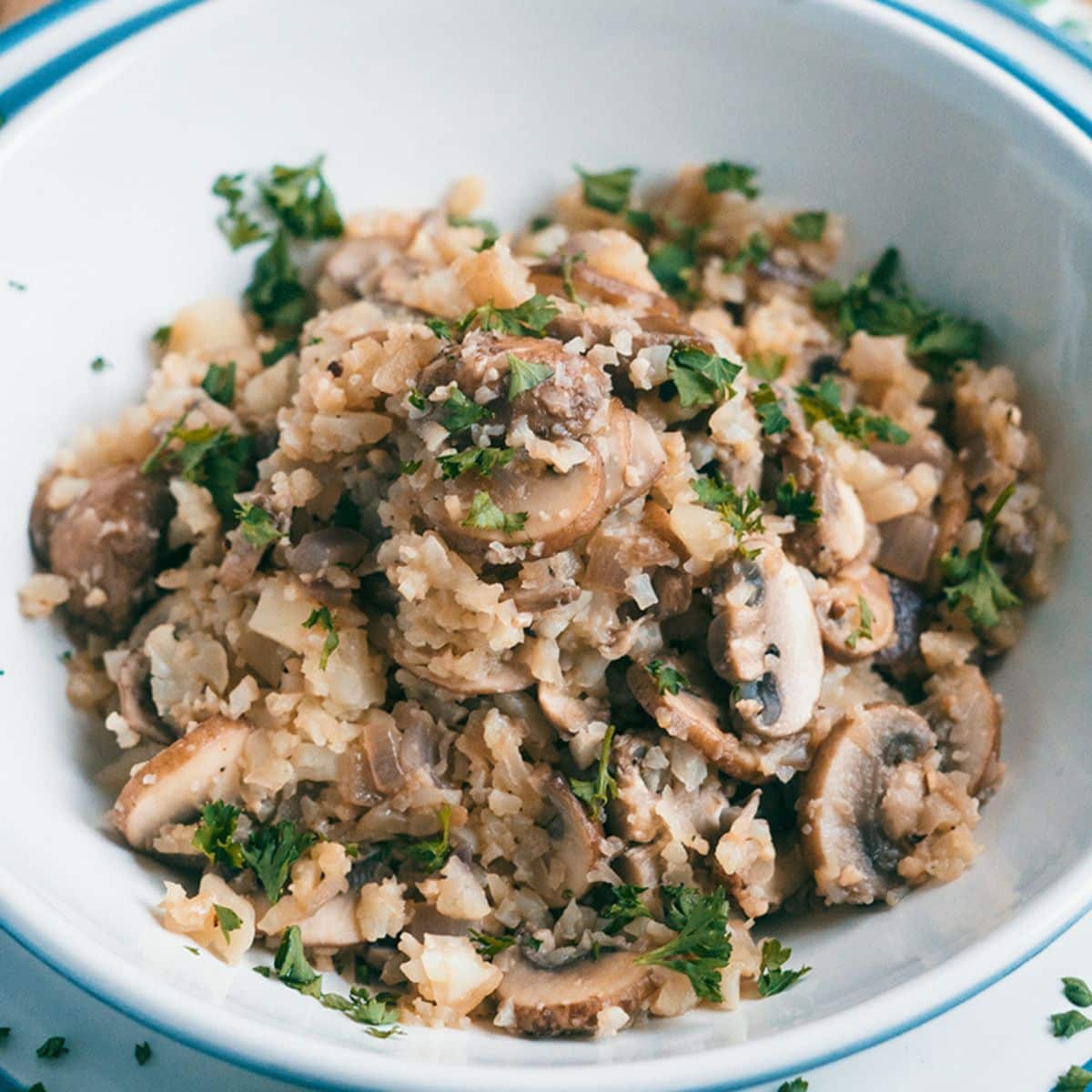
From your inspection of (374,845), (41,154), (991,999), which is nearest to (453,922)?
(374,845)

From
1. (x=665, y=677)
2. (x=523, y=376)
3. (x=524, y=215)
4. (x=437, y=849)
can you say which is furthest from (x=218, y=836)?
(x=524, y=215)

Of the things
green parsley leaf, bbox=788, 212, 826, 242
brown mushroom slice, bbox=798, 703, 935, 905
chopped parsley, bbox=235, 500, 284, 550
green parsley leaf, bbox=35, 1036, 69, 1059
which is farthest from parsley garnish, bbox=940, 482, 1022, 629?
green parsley leaf, bbox=35, 1036, 69, 1059

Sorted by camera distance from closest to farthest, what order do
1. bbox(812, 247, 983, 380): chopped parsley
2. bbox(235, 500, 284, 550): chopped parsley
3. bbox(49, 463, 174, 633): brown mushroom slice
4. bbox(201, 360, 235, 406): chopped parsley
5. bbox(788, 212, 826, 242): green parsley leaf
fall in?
bbox(235, 500, 284, 550): chopped parsley < bbox(49, 463, 174, 633): brown mushroom slice < bbox(201, 360, 235, 406): chopped parsley < bbox(812, 247, 983, 380): chopped parsley < bbox(788, 212, 826, 242): green parsley leaf

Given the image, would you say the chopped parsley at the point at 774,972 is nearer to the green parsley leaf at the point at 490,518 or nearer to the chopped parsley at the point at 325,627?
the green parsley leaf at the point at 490,518

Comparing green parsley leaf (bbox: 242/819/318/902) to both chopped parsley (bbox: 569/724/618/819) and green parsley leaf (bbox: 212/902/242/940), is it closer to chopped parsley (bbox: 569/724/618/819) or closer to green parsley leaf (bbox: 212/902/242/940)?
green parsley leaf (bbox: 212/902/242/940)

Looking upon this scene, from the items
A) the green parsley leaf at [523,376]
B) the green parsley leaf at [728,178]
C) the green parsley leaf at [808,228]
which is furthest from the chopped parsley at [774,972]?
the green parsley leaf at [728,178]

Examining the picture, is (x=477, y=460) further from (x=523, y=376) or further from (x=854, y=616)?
(x=854, y=616)

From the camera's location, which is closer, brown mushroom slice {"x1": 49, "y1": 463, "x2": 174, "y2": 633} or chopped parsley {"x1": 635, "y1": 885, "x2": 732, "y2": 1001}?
chopped parsley {"x1": 635, "y1": 885, "x2": 732, "y2": 1001}

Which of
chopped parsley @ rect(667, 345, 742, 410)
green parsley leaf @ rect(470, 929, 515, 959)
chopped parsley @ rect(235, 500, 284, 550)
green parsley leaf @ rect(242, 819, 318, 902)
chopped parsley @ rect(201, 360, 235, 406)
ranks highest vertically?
chopped parsley @ rect(667, 345, 742, 410)
